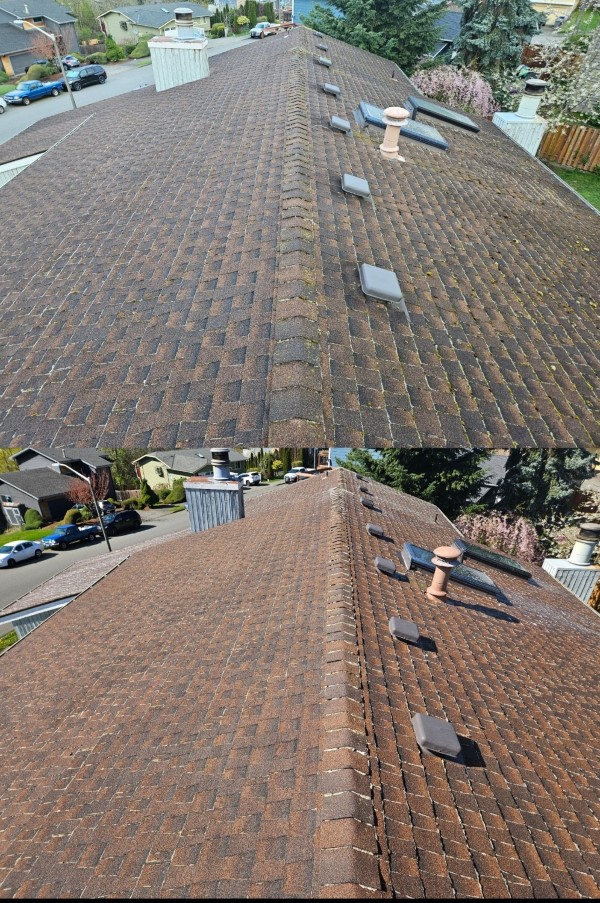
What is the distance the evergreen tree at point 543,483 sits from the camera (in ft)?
65.0

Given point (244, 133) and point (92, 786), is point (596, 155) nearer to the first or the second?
point (244, 133)

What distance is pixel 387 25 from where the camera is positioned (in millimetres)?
28688

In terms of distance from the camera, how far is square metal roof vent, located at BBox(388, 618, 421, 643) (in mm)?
5004

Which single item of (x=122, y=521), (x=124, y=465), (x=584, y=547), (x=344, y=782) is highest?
(x=344, y=782)

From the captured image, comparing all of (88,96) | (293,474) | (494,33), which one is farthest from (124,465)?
(88,96)

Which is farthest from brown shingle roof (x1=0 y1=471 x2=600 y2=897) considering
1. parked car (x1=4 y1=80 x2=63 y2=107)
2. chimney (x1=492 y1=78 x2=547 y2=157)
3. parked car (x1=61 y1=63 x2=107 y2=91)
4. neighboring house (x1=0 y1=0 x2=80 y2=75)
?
neighboring house (x1=0 y1=0 x2=80 y2=75)

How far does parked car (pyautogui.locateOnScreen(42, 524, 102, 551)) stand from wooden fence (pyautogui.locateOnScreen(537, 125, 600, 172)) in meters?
30.4

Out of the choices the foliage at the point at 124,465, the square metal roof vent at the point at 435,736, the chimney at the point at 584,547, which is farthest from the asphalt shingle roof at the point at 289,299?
the chimney at the point at 584,547

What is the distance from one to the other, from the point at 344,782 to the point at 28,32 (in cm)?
7039

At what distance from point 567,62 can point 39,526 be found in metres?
35.8

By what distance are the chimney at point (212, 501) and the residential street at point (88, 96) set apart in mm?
34822

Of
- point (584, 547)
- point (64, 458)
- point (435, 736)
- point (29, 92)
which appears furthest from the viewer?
point (29, 92)

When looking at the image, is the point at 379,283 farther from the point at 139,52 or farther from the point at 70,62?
the point at 139,52

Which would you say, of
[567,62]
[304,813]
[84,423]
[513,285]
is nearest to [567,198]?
[513,285]
